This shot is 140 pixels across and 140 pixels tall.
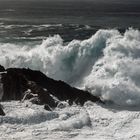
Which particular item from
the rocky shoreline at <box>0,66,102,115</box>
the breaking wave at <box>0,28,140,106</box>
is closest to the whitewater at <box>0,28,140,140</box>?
the breaking wave at <box>0,28,140,106</box>

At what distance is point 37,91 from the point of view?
19422mm

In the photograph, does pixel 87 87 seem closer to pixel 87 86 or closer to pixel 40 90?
pixel 87 86

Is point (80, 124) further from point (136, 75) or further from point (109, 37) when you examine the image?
point (109, 37)

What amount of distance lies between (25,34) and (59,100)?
25.5m

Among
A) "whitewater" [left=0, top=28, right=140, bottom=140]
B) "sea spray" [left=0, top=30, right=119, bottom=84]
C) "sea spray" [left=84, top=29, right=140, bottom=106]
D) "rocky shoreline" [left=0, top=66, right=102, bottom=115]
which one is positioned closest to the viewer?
"whitewater" [left=0, top=28, right=140, bottom=140]

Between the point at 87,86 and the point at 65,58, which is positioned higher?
the point at 65,58

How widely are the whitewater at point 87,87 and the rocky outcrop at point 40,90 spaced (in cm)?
56

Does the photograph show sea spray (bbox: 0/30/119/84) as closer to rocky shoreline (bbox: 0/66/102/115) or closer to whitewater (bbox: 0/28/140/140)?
whitewater (bbox: 0/28/140/140)

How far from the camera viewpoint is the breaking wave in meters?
22.3

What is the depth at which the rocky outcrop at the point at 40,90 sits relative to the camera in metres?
19.4

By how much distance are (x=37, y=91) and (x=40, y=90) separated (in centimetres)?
15

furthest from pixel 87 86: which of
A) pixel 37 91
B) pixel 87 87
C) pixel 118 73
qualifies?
pixel 37 91

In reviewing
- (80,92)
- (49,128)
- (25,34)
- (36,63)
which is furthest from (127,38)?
(25,34)

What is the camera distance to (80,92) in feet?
68.6
